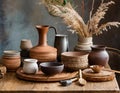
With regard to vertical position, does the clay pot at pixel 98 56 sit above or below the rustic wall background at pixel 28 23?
below

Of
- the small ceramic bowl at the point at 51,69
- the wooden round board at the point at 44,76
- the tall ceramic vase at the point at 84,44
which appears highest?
the tall ceramic vase at the point at 84,44

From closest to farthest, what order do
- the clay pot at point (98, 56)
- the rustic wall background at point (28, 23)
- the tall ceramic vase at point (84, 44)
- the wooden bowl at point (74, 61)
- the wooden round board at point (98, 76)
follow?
the wooden round board at point (98, 76)
the wooden bowl at point (74, 61)
the clay pot at point (98, 56)
the tall ceramic vase at point (84, 44)
the rustic wall background at point (28, 23)

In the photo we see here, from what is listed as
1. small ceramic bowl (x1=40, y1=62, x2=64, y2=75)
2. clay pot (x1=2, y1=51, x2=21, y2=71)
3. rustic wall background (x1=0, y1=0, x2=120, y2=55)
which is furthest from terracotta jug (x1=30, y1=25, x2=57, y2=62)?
rustic wall background (x1=0, y1=0, x2=120, y2=55)

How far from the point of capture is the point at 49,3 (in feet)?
8.93

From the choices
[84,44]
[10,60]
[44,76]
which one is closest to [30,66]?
[44,76]

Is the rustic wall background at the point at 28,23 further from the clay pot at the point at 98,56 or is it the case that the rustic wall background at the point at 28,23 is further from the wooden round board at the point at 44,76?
the wooden round board at the point at 44,76

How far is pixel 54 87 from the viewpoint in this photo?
1.84 meters

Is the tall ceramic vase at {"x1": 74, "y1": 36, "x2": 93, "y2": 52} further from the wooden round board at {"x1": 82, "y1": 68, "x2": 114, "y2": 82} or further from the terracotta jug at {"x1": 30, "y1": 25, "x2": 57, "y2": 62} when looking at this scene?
the wooden round board at {"x1": 82, "y1": 68, "x2": 114, "y2": 82}

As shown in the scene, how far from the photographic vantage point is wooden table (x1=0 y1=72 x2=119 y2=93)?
1.79m

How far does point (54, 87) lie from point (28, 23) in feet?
4.66

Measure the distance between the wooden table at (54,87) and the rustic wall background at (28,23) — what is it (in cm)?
121

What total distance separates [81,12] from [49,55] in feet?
3.28

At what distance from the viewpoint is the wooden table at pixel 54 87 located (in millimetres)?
1787

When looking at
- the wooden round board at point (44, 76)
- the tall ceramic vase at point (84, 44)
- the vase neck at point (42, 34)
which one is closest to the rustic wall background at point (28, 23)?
the tall ceramic vase at point (84, 44)
